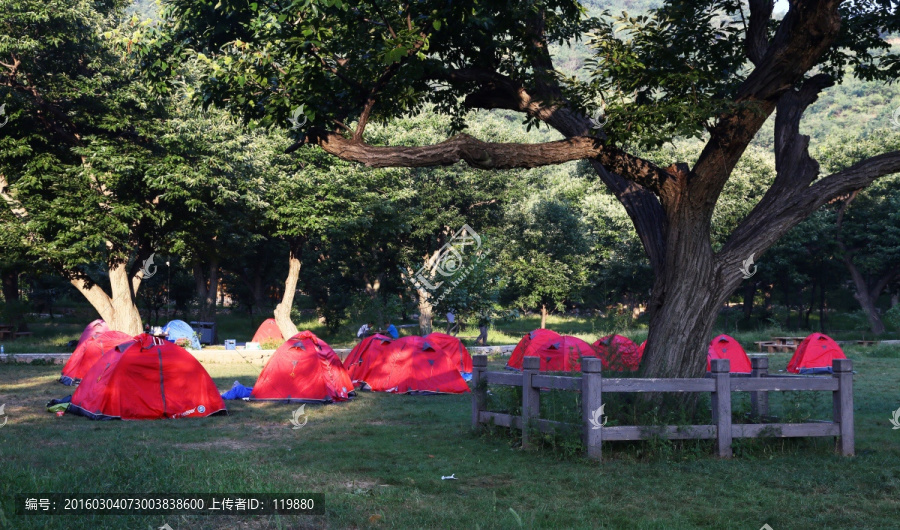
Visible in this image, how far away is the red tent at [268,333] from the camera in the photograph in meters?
33.7

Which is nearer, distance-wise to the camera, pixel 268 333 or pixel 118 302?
pixel 118 302

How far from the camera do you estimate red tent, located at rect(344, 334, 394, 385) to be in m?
19.0

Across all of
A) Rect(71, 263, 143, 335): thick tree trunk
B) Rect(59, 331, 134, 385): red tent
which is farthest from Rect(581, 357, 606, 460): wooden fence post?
Rect(71, 263, 143, 335): thick tree trunk

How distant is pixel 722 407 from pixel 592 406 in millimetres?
1659

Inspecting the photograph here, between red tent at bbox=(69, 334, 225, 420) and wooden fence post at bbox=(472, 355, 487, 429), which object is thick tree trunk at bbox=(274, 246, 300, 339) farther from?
wooden fence post at bbox=(472, 355, 487, 429)

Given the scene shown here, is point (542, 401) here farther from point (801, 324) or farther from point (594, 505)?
point (801, 324)

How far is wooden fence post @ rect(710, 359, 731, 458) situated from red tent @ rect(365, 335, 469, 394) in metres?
9.53

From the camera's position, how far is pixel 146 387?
13.3 metres

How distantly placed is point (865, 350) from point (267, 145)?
1049 inches

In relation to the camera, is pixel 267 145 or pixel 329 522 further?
pixel 267 145

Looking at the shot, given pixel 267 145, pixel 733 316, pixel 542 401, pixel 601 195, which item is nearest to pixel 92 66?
pixel 267 145

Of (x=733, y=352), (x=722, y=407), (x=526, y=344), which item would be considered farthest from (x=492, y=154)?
(x=733, y=352)

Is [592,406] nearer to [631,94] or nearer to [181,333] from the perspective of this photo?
[631,94]

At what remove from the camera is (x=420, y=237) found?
42.2 m
